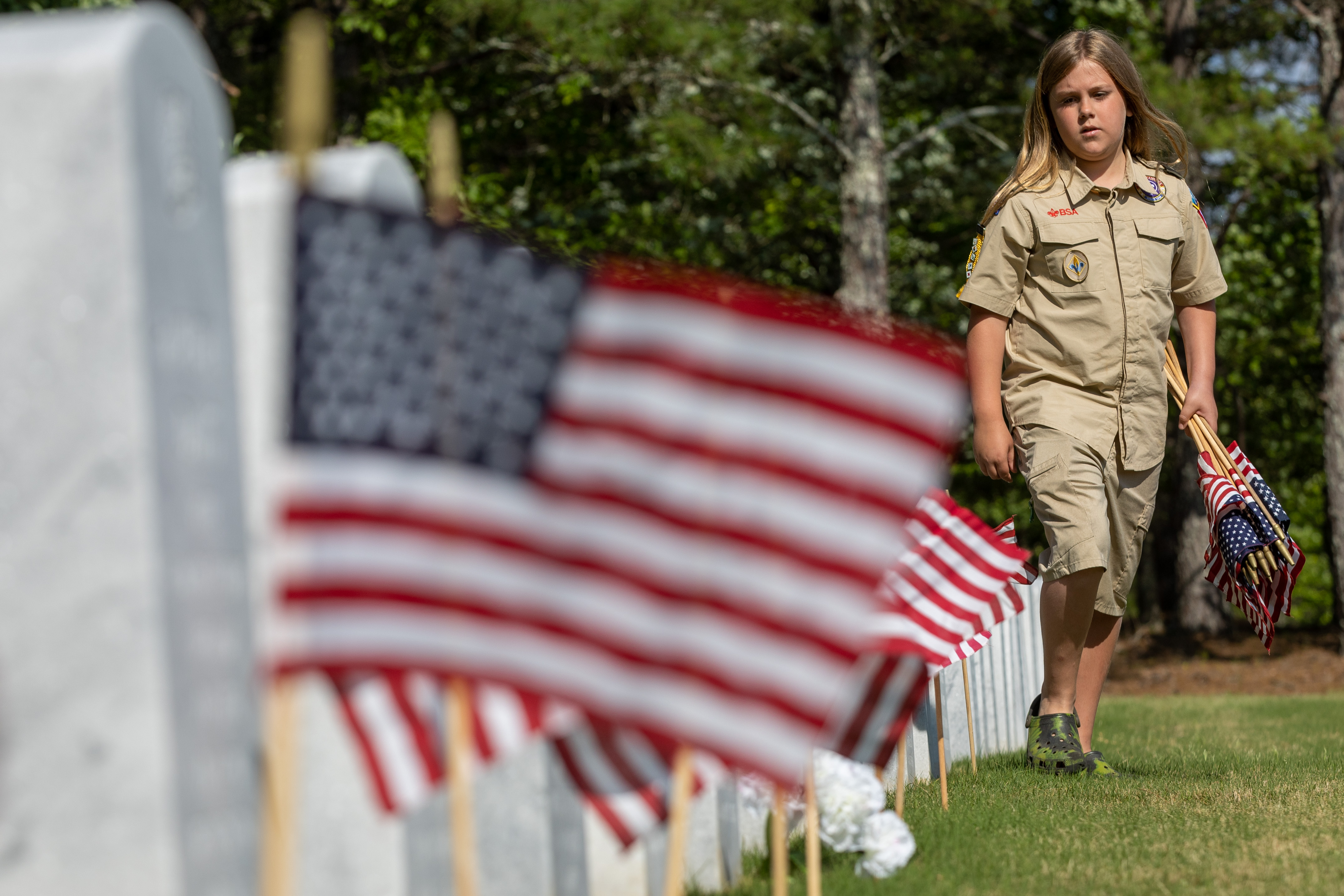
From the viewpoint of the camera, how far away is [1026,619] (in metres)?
7.33

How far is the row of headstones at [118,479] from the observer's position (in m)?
2.03

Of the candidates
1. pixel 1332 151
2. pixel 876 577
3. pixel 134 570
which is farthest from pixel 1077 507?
pixel 1332 151

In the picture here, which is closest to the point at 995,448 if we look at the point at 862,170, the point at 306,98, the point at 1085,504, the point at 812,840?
the point at 1085,504

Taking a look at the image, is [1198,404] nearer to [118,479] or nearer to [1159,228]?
[1159,228]

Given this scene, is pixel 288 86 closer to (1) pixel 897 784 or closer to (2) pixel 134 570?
(2) pixel 134 570


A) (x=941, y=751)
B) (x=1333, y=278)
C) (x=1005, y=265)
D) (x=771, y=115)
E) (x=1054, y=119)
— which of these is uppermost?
(x=1054, y=119)

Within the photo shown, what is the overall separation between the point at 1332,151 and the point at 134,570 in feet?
43.9

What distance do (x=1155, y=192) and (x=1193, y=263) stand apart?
33 centimetres

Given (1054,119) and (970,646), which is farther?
(1054,119)

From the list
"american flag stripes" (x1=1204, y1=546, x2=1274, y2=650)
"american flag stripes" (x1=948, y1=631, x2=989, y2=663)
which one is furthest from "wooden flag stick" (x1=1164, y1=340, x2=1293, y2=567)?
"american flag stripes" (x1=948, y1=631, x2=989, y2=663)

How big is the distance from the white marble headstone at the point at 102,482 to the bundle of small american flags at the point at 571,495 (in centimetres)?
22

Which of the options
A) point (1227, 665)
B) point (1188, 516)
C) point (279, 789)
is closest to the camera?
point (279, 789)

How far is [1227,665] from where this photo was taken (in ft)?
52.5

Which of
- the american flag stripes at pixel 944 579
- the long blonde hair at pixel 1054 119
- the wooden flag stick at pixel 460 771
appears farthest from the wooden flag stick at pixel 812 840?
the long blonde hair at pixel 1054 119
